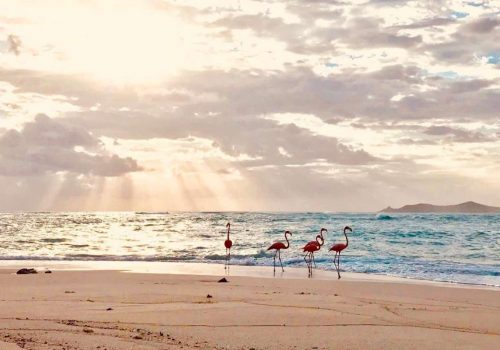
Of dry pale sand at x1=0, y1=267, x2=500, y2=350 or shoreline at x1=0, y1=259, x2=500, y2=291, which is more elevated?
dry pale sand at x1=0, y1=267, x2=500, y2=350

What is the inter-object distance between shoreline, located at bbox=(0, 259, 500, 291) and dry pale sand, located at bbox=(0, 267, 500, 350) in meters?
3.71

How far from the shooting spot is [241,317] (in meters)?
8.97

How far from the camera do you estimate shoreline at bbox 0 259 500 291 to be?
18.3 metres

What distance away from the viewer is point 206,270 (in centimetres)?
2091

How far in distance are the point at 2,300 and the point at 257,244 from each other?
78.5ft

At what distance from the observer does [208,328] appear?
316 inches

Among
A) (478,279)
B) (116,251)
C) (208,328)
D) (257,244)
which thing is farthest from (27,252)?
(208,328)

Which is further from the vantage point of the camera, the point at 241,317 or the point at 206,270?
the point at 206,270

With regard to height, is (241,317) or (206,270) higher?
(241,317)

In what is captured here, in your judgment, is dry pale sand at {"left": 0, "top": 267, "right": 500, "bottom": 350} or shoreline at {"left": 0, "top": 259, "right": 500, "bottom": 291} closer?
dry pale sand at {"left": 0, "top": 267, "right": 500, "bottom": 350}

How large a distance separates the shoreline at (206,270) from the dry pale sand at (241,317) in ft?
12.2

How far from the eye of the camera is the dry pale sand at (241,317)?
730 centimetres

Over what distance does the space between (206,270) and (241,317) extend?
1209 cm

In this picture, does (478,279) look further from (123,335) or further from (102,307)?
(123,335)
